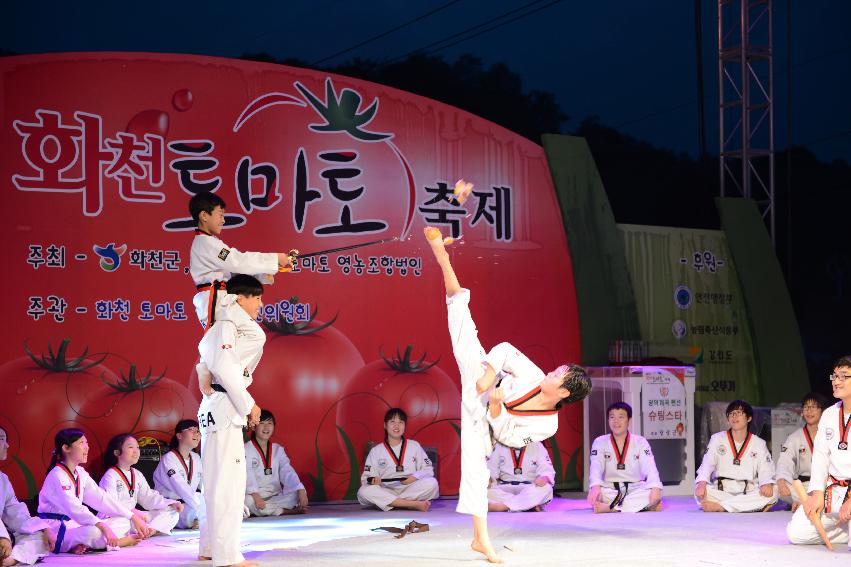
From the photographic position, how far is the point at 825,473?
5684mm

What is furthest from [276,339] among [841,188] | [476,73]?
[841,188]

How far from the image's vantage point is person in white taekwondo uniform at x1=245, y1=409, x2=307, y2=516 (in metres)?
7.41

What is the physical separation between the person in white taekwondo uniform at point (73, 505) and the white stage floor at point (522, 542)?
0.12 meters

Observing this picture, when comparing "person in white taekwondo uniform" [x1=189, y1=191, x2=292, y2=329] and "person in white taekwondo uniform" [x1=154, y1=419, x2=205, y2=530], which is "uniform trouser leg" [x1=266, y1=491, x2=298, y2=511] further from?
"person in white taekwondo uniform" [x1=189, y1=191, x2=292, y2=329]

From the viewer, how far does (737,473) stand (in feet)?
25.3

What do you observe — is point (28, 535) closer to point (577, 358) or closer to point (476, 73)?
point (577, 358)

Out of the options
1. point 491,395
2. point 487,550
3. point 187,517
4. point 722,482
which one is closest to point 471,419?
point 491,395

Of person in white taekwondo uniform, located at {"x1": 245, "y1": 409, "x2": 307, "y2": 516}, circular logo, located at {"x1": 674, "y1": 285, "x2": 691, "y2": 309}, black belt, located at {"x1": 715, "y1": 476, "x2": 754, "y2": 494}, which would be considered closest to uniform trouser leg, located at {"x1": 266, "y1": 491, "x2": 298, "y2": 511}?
person in white taekwondo uniform, located at {"x1": 245, "y1": 409, "x2": 307, "y2": 516}

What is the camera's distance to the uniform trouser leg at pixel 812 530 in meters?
5.75

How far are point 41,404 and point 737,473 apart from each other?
15.8 feet

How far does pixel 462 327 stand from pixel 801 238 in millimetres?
12234

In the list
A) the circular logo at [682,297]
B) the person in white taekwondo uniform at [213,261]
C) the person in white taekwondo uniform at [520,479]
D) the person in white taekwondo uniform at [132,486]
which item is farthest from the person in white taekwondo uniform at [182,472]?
the circular logo at [682,297]

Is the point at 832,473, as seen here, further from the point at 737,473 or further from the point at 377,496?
the point at 377,496

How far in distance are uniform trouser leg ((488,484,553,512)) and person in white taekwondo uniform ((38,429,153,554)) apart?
2.71 m
